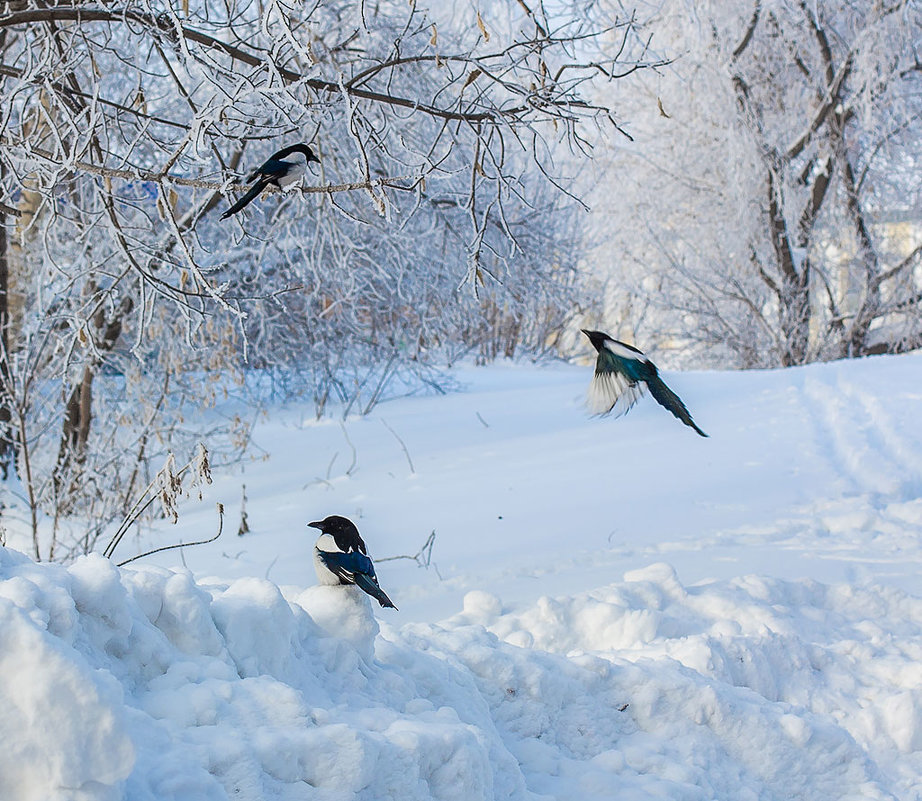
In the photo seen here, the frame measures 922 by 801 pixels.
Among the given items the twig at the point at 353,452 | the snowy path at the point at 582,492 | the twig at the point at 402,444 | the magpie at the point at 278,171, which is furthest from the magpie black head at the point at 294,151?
the twig at the point at 353,452

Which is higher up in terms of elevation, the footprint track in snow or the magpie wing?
the magpie wing

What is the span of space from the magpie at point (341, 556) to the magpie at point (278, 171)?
2.82 feet

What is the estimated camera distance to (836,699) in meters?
2.88

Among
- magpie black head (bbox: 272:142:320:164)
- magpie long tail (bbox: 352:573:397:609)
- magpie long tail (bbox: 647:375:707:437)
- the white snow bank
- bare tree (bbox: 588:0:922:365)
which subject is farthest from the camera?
bare tree (bbox: 588:0:922:365)

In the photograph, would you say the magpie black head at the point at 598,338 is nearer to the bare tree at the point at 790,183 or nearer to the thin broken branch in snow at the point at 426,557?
the thin broken branch in snow at the point at 426,557

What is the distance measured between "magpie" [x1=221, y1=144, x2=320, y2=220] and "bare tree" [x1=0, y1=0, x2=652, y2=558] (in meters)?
0.13

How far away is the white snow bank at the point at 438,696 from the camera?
4.55 ft

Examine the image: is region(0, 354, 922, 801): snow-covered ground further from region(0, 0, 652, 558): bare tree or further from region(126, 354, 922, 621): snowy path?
region(0, 0, 652, 558): bare tree

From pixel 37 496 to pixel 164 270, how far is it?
1.39m

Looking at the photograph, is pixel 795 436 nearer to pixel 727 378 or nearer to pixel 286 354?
pixel 727 378

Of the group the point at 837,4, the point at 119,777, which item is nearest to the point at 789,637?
the point at 119,777

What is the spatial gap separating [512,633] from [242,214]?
Result: 5.99 feet

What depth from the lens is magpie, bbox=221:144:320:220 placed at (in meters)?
2.52

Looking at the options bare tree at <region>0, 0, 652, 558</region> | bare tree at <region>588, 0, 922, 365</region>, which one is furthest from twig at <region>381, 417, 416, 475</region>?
bare tree at <region>588, 0, 922, 365</region>
